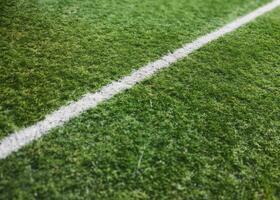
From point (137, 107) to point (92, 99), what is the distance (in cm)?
41

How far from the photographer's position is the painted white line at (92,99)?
9.04 feet

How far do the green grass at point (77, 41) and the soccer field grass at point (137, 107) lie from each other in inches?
0.5

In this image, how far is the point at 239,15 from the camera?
5.39 metres

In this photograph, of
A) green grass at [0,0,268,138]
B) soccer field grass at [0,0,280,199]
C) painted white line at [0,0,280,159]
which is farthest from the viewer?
green grass at [0,0,268,138]

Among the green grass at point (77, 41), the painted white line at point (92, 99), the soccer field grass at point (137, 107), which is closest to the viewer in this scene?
the soccer field grass at point (137, 107)

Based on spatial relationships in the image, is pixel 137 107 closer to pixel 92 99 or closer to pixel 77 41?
pixel 92 99

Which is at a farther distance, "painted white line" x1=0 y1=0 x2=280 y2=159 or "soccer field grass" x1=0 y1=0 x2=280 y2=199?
"painted white line" x1=0 y1=0 x2=280 y2=159

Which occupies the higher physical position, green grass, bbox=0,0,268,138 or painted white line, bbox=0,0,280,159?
green grass, bbox=0,0,268,138

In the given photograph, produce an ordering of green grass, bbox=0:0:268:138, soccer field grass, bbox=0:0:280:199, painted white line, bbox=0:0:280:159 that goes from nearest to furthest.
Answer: soccer field grass, bbox=0:0:280:199, painted white line, bbox=0:0:280:159, green grass, bbox=0:0:268:138

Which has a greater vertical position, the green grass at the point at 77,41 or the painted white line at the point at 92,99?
the green grass at the point at 77,41

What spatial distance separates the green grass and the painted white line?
7 cm

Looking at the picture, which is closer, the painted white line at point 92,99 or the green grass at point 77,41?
the painted white line at point 92,99

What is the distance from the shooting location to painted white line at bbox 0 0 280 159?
9.04ft

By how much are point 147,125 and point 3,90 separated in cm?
127
